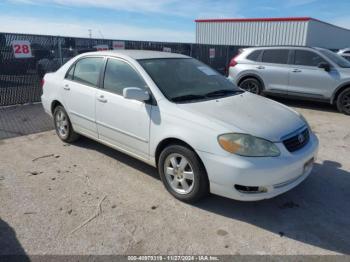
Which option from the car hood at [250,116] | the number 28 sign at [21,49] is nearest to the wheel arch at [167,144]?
the car hood at [250,116]

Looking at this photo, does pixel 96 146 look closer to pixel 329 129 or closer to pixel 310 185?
pixel 310 185

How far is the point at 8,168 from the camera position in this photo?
14.7 ft

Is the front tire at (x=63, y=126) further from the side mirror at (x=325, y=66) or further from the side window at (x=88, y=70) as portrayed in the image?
the side mirror at (x=325, y=66)

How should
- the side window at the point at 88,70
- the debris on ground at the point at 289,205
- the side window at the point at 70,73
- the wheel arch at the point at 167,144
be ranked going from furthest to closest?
the side window at the point at 70,73 → the side window at the point at 88,70 → the debris on ground at the point at 289,205 → the wheel arch at the point at 167,144

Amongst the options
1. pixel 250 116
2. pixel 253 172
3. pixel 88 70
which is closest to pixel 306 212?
pixel 253 172

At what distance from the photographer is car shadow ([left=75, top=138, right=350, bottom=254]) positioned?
9.82 ft

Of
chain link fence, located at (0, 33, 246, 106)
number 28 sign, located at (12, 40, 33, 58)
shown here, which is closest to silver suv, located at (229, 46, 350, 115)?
chain link fence, located at (0, 33, 246, 106)

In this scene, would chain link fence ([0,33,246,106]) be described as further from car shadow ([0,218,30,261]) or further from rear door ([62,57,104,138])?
car shadow ([0,218,30,261])

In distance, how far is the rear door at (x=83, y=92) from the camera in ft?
14.9

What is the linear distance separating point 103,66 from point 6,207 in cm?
221

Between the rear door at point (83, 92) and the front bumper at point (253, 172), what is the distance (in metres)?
2.12

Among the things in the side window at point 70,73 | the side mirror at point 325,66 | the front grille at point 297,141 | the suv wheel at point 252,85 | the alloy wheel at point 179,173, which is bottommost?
the alloy wheel at point 179,173

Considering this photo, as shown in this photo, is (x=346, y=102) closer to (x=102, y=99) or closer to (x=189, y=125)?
(x=189, y=125)

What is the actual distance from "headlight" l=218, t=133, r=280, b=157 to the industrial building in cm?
2582
